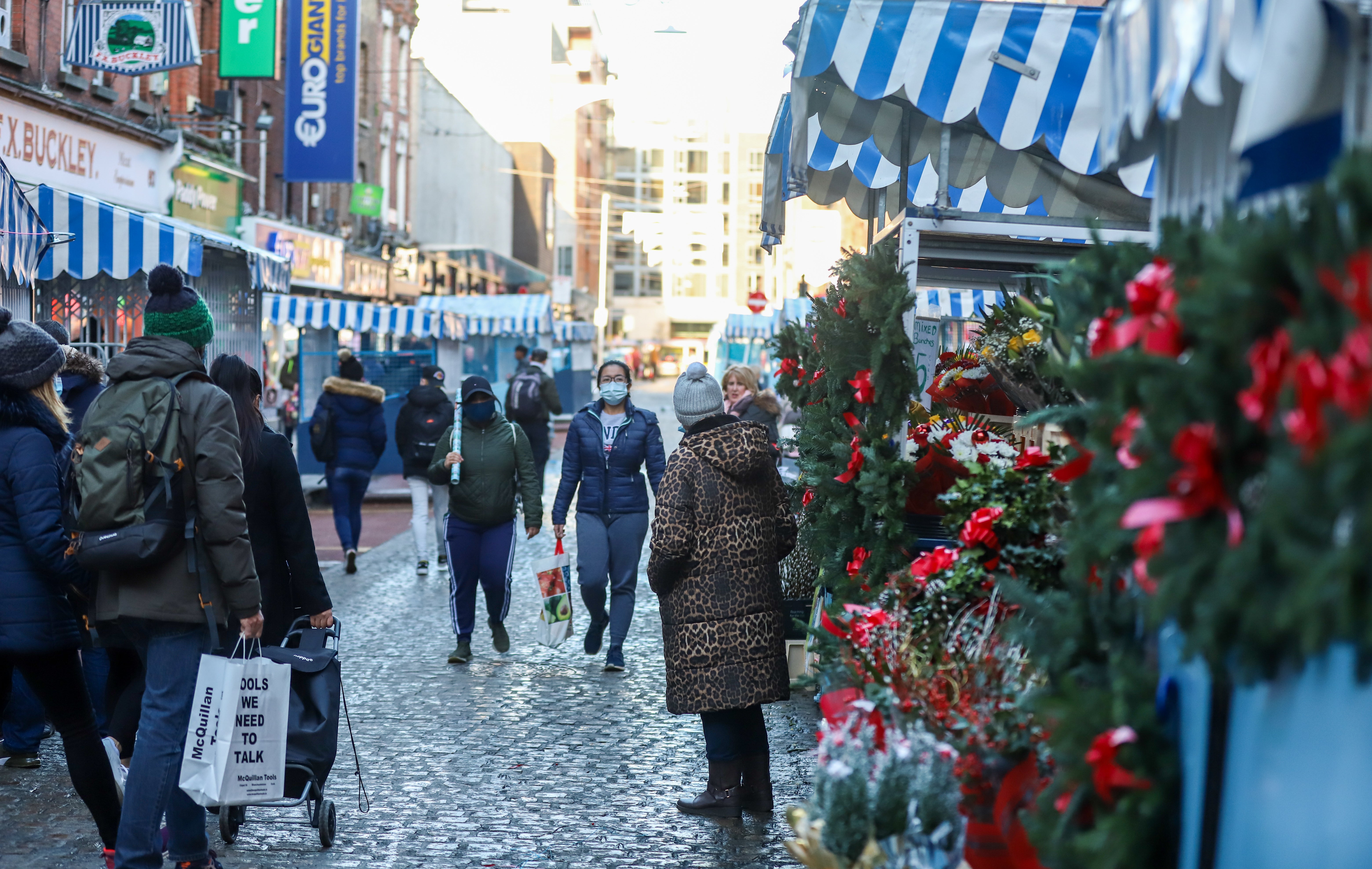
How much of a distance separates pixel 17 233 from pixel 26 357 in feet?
13.8

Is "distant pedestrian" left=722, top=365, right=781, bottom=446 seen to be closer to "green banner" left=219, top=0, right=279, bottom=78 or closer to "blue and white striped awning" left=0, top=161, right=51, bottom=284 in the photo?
"blue and white striped awning" left=0, top=161, right=51, bottom=284

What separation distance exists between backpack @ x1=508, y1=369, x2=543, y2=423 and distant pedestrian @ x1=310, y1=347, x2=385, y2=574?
10.0ft

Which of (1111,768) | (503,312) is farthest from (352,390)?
(503,312)

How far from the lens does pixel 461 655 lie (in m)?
8.76

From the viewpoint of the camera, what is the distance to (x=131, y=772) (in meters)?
4.45

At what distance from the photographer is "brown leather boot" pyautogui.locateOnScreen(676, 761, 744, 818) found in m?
5.81

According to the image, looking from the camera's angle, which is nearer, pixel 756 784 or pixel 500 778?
pixel 756 784

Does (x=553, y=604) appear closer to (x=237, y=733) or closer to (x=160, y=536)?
(x=237, y=733)

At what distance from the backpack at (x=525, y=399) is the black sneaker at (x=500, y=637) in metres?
7.02

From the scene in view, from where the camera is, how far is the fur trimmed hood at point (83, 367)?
670 cm

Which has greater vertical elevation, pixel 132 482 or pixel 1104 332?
pixel 1104 332

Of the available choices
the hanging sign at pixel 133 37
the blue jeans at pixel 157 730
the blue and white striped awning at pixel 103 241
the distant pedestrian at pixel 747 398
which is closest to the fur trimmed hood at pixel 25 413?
the blue jeans at pixel 157 730

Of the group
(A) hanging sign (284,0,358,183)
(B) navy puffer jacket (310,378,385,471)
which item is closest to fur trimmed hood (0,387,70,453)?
(B) navy puffer jacket (310,378,385,471)

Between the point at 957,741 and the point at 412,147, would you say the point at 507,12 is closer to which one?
the point at 412,147
